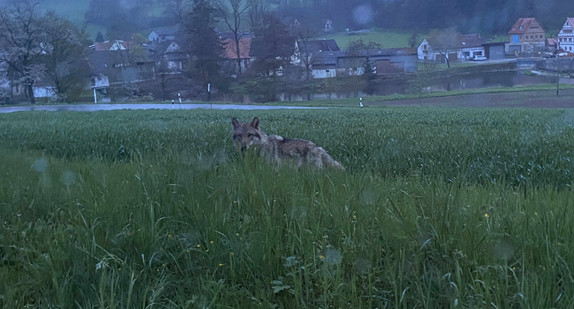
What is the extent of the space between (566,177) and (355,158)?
3.16m

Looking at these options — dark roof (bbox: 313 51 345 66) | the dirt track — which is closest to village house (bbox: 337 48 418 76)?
dark roof (bbox: 313 51 345 66)

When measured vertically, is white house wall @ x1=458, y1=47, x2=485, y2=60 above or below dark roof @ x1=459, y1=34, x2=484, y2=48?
below

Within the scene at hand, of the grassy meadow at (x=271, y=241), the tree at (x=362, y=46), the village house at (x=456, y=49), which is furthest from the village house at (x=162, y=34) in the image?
the grassy meadow at (x=271, y=241)

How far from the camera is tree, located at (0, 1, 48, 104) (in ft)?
185

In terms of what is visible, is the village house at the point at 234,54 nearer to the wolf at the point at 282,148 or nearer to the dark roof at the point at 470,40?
the dark roof at the point at 470,40

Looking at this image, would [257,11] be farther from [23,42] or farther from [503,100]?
[503,100]

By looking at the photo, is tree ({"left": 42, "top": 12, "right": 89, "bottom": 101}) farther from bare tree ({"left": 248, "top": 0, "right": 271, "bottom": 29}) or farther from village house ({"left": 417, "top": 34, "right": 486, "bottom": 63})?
village house ({"left": 417, "top": 34, "right": 486, "bottom": 63})

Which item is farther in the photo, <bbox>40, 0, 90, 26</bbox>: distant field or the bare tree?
<bbox>40, 0, 90, 26</bbox>: distant field

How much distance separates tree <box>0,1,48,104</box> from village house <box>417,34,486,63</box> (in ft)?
147

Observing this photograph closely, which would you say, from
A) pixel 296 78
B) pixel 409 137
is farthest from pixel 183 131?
pixel 296 78

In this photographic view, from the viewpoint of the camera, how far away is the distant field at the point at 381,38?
86.2m

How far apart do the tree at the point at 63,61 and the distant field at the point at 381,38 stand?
39937 millimetres

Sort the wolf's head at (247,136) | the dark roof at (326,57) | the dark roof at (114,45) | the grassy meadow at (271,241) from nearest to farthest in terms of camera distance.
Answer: the grassy meadow at (271,241) → the wolf's head at (247,136) → the dark roof at (114,45) → the dark roof at (326,57)

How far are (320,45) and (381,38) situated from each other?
1827 cm
